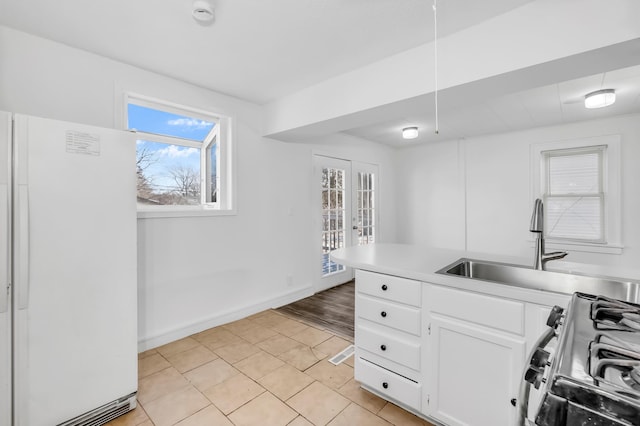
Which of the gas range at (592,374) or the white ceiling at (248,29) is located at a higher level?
the white ceiling at (248,29)

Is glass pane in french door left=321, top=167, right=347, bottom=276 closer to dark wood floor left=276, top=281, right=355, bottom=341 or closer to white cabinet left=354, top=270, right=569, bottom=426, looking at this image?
dark wood floor left=276, top=281, right=355, bottom=341

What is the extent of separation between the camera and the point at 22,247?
1.45m

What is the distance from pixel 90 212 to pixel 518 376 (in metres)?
2.39

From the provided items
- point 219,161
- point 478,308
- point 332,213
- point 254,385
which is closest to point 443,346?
point 478,308

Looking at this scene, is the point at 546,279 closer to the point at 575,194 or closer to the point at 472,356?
the point at 472,356

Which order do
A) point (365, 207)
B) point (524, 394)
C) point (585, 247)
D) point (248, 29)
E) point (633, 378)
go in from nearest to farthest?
1. point (633, 378)
2. point (524, 394)
3. point (248, 29)
4. point (585, 247)
5. point (365, 207)

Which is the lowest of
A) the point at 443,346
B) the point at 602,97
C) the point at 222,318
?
the point at 222,318

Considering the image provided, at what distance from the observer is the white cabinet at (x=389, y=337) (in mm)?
1669

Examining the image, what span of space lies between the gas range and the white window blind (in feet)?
13.9

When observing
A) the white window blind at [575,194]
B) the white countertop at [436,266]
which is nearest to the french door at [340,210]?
the white countertop at [436,266]

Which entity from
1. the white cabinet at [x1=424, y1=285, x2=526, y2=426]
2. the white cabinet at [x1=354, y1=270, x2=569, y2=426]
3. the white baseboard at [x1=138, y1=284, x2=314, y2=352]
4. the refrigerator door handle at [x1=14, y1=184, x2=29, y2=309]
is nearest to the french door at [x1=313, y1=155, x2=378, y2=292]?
the white baseboard at [x1=138, y1=284, x2=314, y2=352]

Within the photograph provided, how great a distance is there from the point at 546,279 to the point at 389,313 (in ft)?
2.93

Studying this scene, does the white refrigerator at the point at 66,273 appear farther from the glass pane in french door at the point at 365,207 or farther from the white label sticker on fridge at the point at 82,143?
the glass pane in french door at the point at 365,207

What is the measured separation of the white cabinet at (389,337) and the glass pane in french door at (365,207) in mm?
2963
